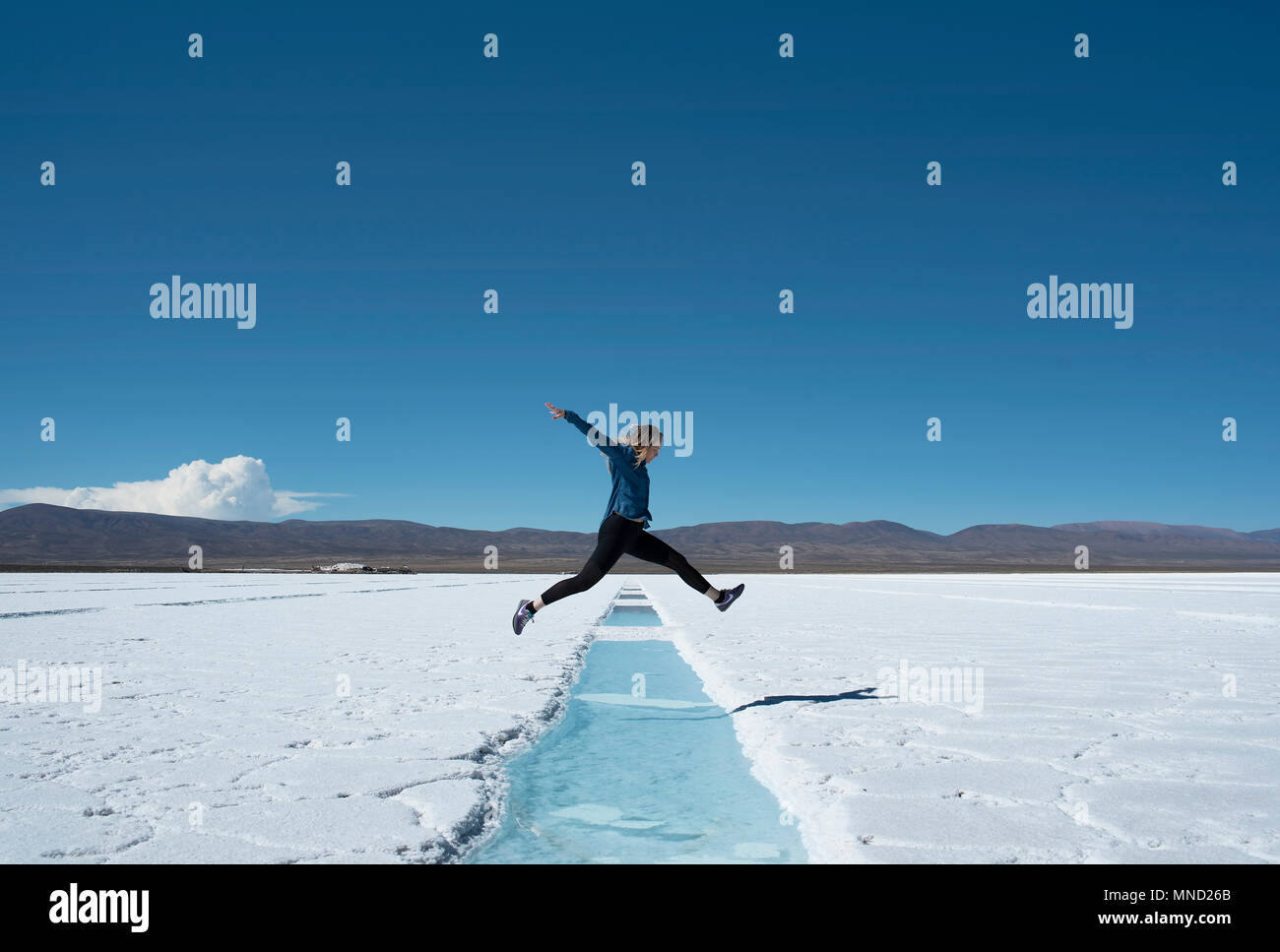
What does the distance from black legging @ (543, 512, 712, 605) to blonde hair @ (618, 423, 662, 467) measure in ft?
1.40

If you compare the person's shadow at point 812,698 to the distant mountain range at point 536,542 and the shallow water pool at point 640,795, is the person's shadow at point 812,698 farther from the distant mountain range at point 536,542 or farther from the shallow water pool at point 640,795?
the distant mountain range at point 536,542

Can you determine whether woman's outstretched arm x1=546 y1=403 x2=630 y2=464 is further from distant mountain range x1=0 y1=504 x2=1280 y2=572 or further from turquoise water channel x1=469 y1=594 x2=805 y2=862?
distant mountain range x1=0 y1=504 x2=1280 y2=572

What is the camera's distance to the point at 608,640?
9930mm

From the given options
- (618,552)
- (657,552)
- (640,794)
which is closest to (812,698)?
(657,552)

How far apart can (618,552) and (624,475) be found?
531mm

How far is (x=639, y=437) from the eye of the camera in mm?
5047

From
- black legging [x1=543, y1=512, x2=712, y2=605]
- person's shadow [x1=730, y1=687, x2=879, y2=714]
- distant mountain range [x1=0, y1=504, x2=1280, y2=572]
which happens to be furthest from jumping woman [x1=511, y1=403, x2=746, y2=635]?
distant mountain range [x1=0, y1=504, x2=1280, y2=572]

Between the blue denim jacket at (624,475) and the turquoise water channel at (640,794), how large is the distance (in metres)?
1.29

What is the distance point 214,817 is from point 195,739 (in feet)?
4.81

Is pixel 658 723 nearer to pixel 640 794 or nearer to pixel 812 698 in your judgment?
pixel 812 698

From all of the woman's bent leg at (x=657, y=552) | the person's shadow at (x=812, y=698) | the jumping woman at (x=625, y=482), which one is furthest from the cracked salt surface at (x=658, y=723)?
the jumping woman at (x=625, y=482)

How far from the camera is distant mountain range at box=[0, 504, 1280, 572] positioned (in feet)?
447
